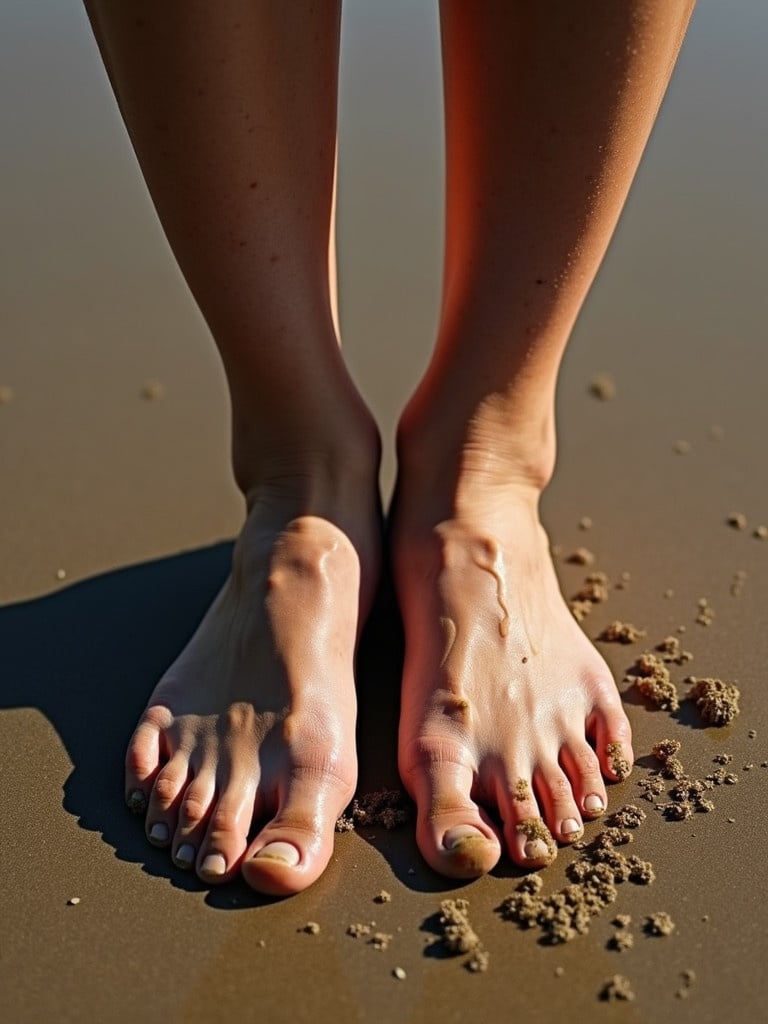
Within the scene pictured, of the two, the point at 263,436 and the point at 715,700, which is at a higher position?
the point at 263,436

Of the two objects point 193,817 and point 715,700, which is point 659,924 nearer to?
point 715,700

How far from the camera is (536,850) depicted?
114 centimetres

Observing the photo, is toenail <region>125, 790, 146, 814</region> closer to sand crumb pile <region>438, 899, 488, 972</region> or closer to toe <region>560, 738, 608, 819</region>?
sand crumb pile <region>438, 899, 488, 972</region>

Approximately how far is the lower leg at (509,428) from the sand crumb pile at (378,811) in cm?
2

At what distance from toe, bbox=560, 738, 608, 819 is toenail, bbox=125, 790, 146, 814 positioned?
1.42 ft

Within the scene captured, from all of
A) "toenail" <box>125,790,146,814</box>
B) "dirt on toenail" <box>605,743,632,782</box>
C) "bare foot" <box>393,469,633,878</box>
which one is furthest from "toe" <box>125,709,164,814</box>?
"dirt on toenail" <box>605,743,632,782</box>

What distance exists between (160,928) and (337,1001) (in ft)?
0.59

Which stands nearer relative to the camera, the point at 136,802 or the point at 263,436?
the point at 136,802

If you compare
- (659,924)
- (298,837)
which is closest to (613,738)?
(659,924)

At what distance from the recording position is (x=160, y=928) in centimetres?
108

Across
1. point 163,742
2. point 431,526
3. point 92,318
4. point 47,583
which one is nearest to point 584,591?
point 431,526

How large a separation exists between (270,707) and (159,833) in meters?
0.17

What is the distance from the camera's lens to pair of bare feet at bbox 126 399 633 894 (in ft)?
3.84

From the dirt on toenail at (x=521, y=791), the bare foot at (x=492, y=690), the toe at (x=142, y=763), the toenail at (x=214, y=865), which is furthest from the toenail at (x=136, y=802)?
the dirt on toenail at (x=521, y=791)
